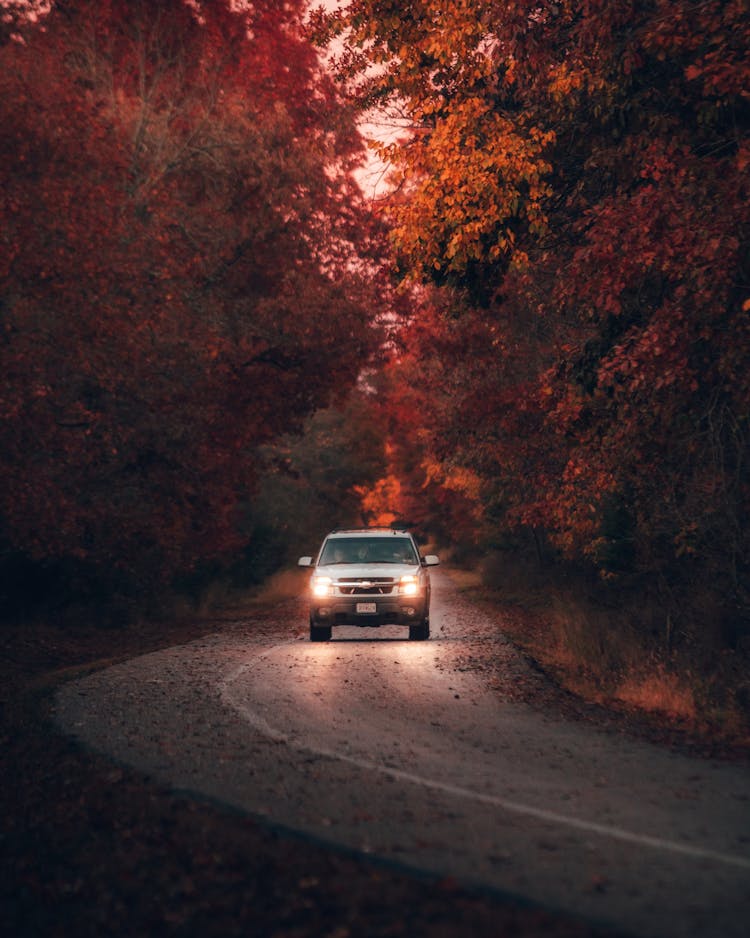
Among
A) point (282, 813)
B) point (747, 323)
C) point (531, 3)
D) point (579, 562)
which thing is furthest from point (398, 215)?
point (579, 562)

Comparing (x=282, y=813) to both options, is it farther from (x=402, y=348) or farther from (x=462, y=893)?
(x=402, y=348)

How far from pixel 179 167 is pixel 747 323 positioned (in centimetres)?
1757

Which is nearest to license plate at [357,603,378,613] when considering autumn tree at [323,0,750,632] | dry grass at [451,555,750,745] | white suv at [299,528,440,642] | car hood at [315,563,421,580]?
white suv at [299,528,440,642]

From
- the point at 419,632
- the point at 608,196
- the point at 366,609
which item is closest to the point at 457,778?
the point at 608,196

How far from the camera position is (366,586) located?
61.7ft

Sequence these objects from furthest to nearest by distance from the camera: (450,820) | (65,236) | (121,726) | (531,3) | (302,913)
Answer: (65,236), (531,3), (121,726), (450,820), (302,913)

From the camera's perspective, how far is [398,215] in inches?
518

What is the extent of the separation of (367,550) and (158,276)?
24.2 feet

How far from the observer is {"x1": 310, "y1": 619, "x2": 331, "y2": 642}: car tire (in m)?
19.2

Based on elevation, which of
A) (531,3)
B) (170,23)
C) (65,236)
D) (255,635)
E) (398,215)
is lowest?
(255,635)

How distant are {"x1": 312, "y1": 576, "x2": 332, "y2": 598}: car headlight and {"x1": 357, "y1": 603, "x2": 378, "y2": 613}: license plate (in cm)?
60

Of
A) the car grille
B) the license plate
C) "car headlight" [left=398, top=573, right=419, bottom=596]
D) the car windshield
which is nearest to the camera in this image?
the license plate

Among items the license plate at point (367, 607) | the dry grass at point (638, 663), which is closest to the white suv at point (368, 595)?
the license plate at point (367, 607)

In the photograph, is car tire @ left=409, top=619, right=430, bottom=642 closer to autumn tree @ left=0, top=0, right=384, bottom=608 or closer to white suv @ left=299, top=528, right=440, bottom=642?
white suv @ left=299, top=528, right=440, bottom=642
